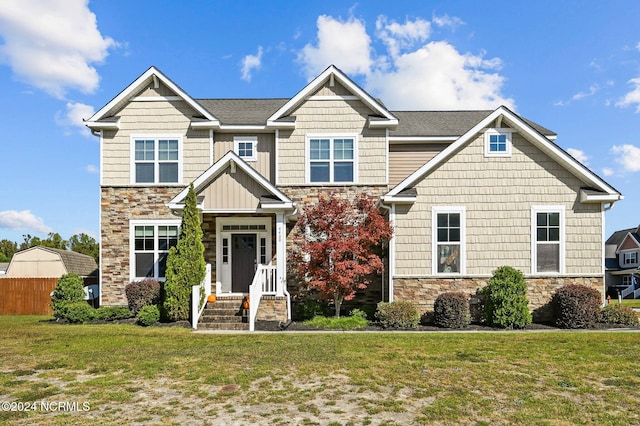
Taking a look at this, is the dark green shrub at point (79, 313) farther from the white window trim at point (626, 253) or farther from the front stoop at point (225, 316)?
the white window trim at point (626, 253)

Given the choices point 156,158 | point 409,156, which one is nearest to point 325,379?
point 409,156

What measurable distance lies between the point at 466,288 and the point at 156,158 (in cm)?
1196

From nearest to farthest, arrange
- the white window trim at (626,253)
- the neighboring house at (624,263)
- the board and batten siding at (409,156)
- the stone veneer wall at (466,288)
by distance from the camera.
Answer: the stone veneer wall at (466,288) < the board and batten siding at (409,156) < the neighboring house at (624,263) < the white window trim at (626,253)

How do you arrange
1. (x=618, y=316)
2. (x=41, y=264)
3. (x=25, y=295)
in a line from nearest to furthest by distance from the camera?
(x=618, y=316)
(x=25, y=295)
(x=41, y=264)

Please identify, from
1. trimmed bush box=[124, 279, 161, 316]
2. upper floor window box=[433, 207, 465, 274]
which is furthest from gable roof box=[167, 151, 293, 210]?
upper floor window box=[433, 207, 465, 274]

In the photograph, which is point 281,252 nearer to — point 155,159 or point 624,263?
point 155,159

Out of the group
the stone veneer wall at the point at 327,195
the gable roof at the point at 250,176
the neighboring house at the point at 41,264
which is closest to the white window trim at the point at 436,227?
the stone veneer wall at the point at 327,195

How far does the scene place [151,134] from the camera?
1759cm

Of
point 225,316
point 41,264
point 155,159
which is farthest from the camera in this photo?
point 41,264

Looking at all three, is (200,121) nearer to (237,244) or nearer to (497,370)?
(237,244)

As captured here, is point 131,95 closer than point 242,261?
No

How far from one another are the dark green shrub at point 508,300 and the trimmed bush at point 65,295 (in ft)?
44.5

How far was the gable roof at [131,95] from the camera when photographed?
56.5 feet

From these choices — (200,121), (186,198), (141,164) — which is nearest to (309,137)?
(200,121)
